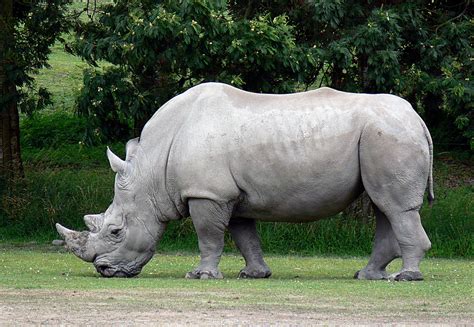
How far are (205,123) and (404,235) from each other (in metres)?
2.60

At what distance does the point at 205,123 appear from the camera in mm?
15344

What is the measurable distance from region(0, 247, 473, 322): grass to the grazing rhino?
45 cm

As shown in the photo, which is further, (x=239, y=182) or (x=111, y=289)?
(x=239, y=182)

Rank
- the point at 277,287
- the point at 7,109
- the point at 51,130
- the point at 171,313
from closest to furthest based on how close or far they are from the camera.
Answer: the point at 171,313 < the point at 277,287 < the point at 7,109 < the point at 51,130

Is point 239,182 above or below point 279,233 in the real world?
above

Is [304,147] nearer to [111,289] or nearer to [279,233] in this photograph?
[111,289]

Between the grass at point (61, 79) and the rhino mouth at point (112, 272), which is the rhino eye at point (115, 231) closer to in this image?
the rhino mouth at point (112, 272)

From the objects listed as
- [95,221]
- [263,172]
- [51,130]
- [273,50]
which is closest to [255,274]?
[263,172]

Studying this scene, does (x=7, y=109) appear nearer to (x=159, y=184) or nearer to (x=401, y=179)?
(x=159, y=184)

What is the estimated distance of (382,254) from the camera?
15539mm

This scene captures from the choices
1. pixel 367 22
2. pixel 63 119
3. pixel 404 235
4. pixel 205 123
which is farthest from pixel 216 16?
pixel 63 119

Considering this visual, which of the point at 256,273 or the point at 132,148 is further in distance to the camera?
the point at 132,148

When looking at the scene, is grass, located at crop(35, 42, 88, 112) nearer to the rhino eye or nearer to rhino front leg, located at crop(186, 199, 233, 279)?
the rhino eye

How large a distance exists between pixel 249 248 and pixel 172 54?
4082 mm
